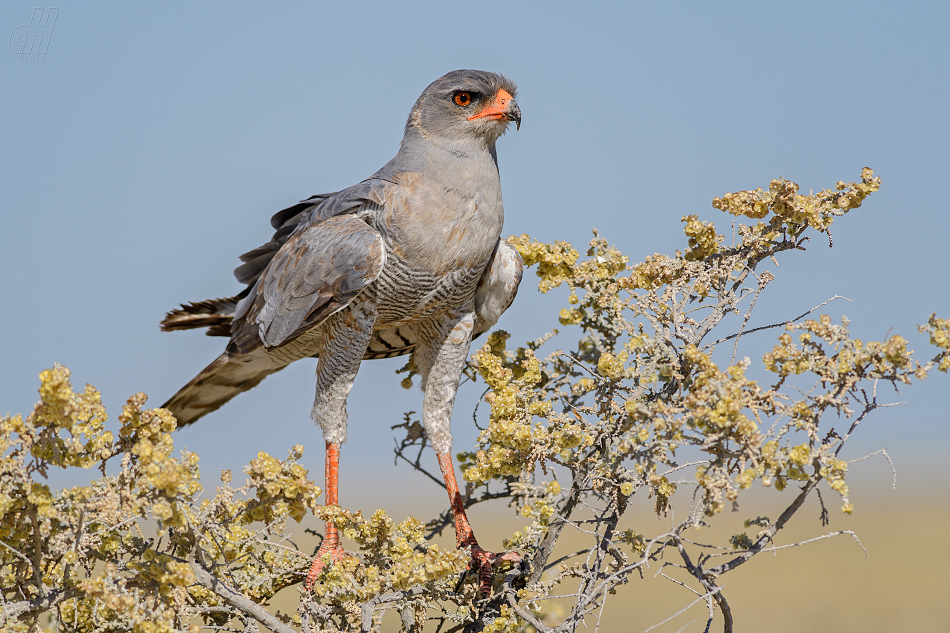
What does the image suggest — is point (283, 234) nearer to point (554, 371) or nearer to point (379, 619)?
point (554, 371)

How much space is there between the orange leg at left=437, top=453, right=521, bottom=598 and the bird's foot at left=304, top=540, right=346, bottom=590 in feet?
2.03

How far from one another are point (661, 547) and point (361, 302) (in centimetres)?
205

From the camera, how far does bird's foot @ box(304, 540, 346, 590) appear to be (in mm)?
3475

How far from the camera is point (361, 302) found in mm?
4086

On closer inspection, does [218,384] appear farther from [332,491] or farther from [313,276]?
[313,276]

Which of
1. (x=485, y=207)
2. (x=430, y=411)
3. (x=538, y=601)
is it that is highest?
(x=485, y=207)

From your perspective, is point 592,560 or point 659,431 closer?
point 659,431

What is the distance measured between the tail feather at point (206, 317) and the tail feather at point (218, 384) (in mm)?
353

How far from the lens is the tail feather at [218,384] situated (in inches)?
186

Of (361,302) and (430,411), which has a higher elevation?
(361,302)

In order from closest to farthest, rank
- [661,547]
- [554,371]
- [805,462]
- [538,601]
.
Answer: [805,462] → [661,547] → [538,601] → [554,371]

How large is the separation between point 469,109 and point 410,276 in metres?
1.02

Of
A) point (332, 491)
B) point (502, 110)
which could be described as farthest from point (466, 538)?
point (502, 110)

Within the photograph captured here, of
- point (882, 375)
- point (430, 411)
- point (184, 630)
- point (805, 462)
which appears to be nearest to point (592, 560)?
point (805, 462)
